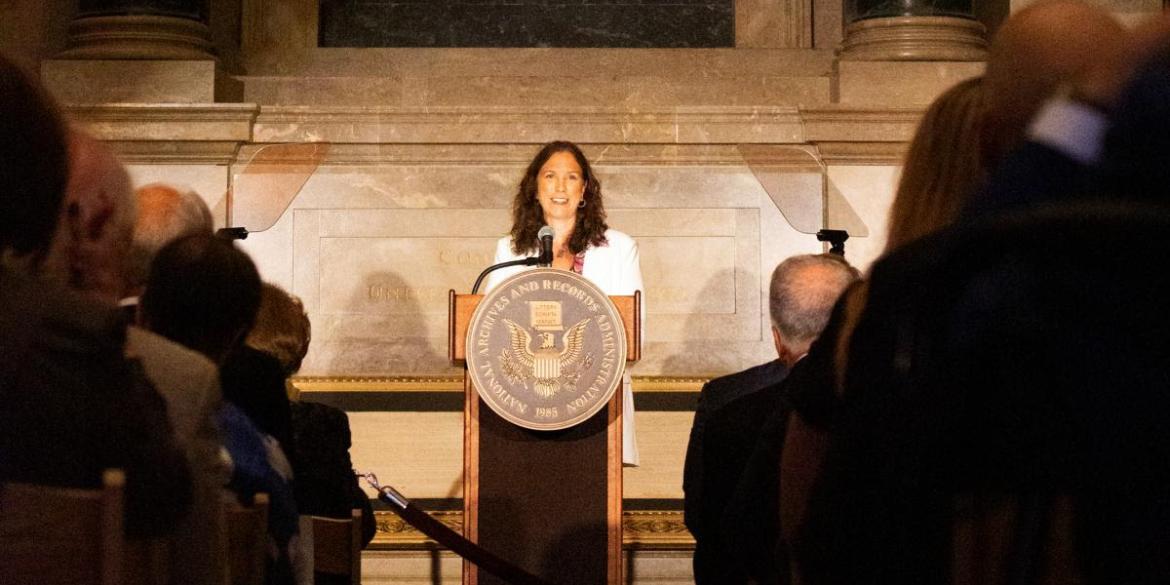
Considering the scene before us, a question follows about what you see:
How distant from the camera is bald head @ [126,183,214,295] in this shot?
2.53m

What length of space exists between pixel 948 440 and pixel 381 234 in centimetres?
684

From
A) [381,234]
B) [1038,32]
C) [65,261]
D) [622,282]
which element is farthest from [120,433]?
[381,234]

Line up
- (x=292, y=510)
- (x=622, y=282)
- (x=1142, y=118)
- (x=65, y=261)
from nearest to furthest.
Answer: (x=1142, y=118)
(x=65, y=261)
(x=292, y=510)
(x=622, y=282)

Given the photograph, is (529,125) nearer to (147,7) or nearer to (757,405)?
(147,7)

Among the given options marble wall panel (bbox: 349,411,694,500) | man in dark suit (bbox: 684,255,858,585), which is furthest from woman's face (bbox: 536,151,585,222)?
man in dark suit (bbox: 684,255,858,585)

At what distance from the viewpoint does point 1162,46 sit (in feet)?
3.26

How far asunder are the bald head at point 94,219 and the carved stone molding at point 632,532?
4.24m

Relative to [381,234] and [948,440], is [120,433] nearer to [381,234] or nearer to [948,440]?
[948,440]

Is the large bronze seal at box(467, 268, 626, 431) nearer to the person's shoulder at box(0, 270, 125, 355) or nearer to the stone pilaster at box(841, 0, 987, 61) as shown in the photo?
the person's shoulder at box(0, 270, 125, 355)

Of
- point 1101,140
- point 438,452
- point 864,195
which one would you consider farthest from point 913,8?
point 1101,140

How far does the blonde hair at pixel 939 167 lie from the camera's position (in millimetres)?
1609

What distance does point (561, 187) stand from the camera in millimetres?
5680

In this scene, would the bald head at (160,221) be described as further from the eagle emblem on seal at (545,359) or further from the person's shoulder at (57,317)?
the eagle emblem on seal at (545,359)

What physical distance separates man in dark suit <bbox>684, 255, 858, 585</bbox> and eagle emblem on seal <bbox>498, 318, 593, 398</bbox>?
128cm
